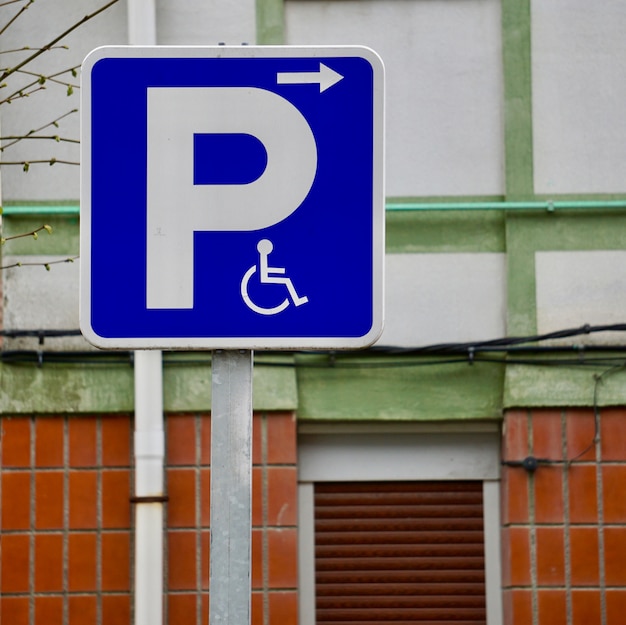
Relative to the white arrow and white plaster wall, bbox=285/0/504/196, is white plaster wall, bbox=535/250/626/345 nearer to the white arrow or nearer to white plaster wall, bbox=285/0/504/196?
white plaster wall, bbox=285/0/504/196

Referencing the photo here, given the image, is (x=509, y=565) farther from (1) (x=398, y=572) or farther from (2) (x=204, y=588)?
(2) (x=204, y=588)

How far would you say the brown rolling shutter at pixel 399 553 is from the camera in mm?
6941

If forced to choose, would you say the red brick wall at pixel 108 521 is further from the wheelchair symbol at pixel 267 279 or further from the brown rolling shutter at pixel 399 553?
the wheelchair symbol at pixel 267 279

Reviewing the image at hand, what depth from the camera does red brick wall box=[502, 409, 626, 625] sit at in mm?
6668

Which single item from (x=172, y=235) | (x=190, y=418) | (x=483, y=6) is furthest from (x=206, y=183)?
(x=483, y=6)

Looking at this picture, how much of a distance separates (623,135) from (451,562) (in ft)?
7.94

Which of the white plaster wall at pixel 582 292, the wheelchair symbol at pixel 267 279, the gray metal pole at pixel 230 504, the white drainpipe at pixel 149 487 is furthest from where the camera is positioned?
the white plaster wall at pixel 582 292

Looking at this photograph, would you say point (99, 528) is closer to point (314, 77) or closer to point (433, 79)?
point (433, 79)

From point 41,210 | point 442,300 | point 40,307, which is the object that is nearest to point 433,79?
point 442,300

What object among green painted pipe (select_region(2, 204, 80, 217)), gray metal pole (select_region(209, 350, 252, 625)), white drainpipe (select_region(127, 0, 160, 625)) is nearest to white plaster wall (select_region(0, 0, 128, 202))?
green painted pipe (select_region(2, 204, 80, 217))

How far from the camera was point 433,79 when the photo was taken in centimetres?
696

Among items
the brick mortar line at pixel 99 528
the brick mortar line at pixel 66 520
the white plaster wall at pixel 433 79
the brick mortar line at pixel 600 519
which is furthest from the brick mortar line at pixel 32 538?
the brick mortar line at pixel 600 519

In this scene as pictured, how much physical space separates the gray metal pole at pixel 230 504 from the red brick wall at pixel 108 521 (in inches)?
164

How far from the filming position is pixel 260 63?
274cm
